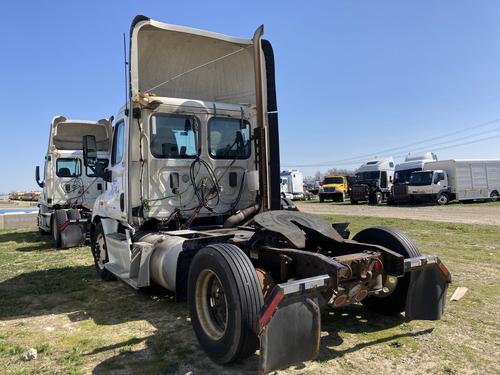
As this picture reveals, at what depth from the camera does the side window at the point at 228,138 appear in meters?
6.39

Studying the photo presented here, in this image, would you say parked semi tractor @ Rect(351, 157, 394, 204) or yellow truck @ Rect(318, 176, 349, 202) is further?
yellow truck @ Rect(318, 176, 349, 202)

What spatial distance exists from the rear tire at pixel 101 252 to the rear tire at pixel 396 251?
168 inches

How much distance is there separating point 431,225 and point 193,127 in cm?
1090

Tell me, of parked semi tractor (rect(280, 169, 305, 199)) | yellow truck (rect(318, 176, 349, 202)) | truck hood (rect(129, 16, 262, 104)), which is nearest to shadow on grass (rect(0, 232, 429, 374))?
truck hood (rect(129, 16, 262, 104))

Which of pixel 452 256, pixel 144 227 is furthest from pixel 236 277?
pixel 452 256

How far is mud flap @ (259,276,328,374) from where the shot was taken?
9.62 ft

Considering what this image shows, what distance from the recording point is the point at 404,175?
107 ft

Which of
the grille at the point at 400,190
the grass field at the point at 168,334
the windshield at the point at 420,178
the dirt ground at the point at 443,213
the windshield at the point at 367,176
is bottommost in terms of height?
the grass field at the point at 168,334

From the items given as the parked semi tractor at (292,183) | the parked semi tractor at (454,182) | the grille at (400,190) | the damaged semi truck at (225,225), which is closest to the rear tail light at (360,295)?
the damaged semi truck at (225,225)

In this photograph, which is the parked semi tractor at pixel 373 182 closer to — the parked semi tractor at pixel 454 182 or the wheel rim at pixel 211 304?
the parked semi tractor at pixel 454 182

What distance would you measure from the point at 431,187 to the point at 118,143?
25771mm

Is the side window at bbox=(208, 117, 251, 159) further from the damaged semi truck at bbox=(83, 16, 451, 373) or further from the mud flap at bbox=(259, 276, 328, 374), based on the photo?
the mud flap at bbox=(259, 276, 328, 374)

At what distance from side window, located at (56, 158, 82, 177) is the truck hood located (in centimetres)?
794

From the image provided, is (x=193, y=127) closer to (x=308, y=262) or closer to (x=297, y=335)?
(x=308, y=262)
